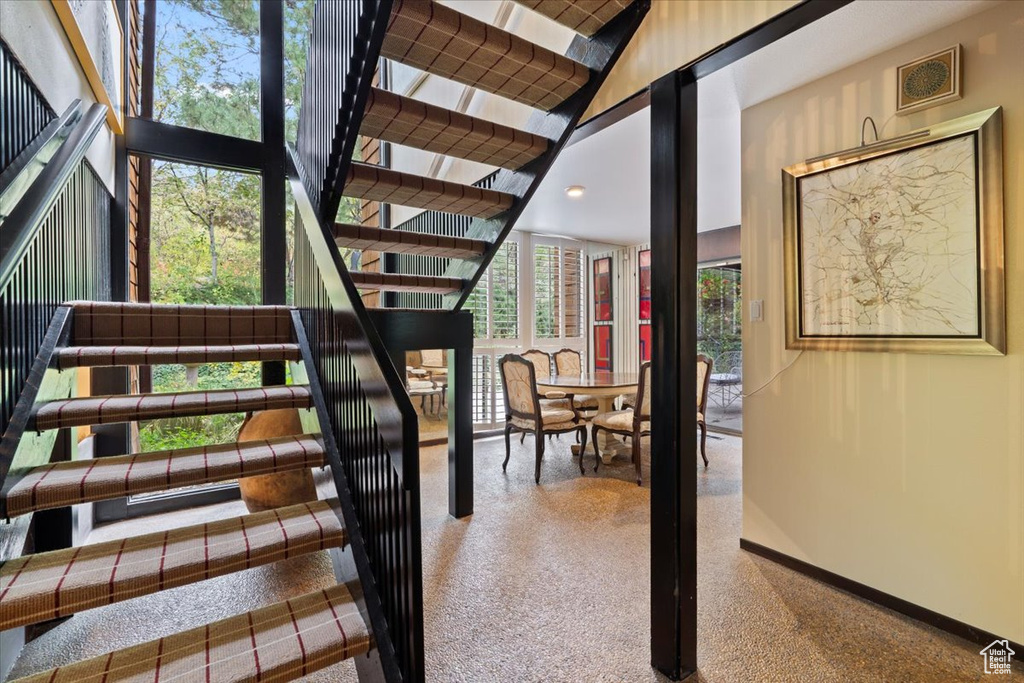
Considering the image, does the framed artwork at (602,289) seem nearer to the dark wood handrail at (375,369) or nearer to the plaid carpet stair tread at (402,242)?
the plaid carpet stair tread at (402,242)

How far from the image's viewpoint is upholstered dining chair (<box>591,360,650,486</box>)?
12.3 feet

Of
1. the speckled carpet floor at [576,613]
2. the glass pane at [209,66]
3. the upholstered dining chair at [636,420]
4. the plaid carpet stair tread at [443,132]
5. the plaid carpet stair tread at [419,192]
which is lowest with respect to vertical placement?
the speckled carpet floor at [576,613]

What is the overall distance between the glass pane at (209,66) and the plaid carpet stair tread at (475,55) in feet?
8.09

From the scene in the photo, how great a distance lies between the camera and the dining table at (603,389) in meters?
4.15

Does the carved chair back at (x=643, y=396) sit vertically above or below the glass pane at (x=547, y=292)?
below

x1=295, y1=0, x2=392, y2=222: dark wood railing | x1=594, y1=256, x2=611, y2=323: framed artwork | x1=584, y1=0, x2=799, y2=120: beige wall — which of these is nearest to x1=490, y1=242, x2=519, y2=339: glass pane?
x1=594, y1=256, x2=611, y2=323: framed artwork

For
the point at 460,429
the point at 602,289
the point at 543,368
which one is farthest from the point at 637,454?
the point at 602,289

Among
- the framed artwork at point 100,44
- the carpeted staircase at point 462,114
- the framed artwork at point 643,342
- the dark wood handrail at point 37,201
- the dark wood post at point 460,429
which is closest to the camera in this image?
the dark wood handrail at point 37,201

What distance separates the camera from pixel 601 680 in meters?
1.67

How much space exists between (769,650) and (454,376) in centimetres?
217

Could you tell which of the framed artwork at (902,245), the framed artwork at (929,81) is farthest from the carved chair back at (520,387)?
the framed artwork at (929,81)

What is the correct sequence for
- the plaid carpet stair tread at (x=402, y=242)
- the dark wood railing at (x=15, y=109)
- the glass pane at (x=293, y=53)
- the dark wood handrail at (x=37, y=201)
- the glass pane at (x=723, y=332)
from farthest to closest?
the glass pane at (x=723, y=332) < the glass pane at (x=293, y=53) < the plaid carpet stair tread at (x=402, y=242) < the dark wood railing at (x=15, y=109) < the dark wood handrail at (x=37, y=201)

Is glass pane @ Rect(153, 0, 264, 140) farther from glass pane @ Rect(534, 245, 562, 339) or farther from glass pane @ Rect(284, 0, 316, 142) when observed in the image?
glass pane @ Rect(534, 245, 562, 339)

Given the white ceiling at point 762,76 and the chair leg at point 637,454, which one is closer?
the white ceiling at point 762,76
